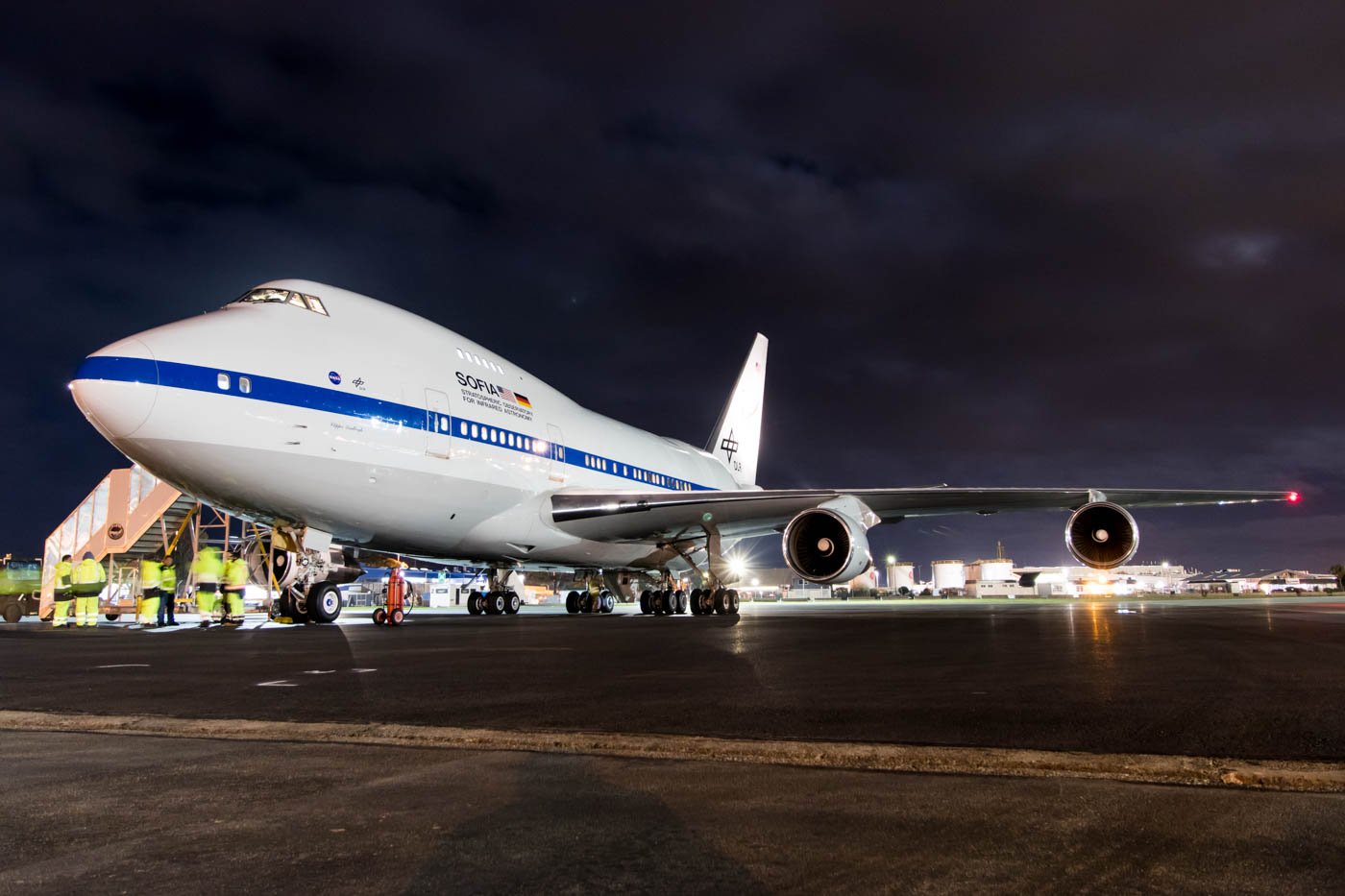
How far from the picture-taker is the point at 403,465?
14.4 meters

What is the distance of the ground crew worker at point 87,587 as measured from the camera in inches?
704

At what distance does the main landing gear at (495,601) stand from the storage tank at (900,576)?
85.1 metres

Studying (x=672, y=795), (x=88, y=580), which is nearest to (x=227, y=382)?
(x=88, y=580)

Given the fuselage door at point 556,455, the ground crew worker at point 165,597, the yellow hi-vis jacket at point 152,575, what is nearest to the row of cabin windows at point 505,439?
the fuselage door at point 556,455

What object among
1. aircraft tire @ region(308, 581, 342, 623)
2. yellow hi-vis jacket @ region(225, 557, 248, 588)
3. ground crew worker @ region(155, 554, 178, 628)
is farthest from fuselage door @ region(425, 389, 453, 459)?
ground crew worker @ region(155, 554, 178, 628)

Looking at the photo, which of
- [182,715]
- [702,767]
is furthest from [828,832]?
[182,715]

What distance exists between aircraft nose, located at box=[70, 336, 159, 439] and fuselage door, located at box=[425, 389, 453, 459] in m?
4.39

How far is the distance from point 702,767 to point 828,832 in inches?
38.4

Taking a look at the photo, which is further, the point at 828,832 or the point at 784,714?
the point at 784,714

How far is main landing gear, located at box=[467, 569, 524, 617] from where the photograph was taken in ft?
78.6

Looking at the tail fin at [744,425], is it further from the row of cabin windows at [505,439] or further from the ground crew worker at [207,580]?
the ground crew worker at [207,580]

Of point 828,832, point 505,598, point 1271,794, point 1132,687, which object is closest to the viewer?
point 828,832

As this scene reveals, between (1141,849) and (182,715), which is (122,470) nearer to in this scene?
(182,715)

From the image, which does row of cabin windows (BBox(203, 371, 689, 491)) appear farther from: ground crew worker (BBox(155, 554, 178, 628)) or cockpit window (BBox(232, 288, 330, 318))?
ground crew worker (BBox(155, 554, 178, 628))
